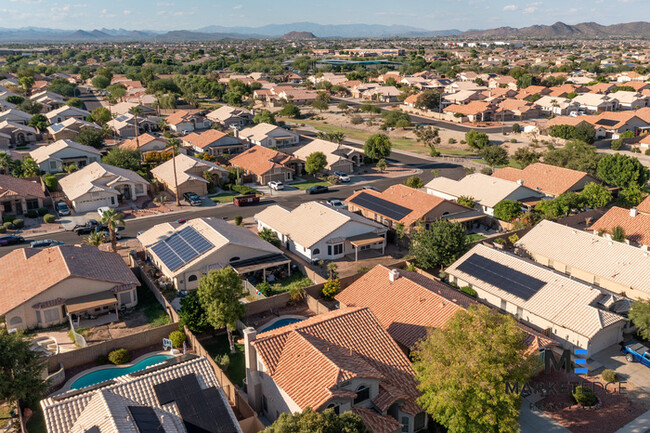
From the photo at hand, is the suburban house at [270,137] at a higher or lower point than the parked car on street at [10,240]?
higher

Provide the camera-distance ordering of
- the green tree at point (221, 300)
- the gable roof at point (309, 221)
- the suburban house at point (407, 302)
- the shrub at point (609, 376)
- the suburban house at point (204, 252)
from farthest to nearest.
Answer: the gable roof at point (309, 221) < the suburban house at point (204, 252) < the green tree at point (221, 300) < the suburban house at point (407, 302) < the shrub at point (609, 376)

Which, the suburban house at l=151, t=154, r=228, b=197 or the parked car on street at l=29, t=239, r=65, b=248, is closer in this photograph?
the parked car on street at l=29, t=239, r=65, b=248

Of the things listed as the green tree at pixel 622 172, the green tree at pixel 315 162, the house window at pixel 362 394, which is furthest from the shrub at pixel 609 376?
the green tree at pixel 315 162

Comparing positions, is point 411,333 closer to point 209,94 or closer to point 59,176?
point 59,176

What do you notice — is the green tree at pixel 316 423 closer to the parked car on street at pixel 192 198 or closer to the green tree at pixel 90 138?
the parked car on street at pixel 192 198

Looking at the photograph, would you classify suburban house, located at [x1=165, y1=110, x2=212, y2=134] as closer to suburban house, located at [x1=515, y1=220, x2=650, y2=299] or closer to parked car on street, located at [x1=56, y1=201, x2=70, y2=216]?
parked car on street, located at [x1=56, y1=201, x2=70, y2=216]

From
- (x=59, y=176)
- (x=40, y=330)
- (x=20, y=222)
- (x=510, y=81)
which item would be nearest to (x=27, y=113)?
(x=59, y=176)

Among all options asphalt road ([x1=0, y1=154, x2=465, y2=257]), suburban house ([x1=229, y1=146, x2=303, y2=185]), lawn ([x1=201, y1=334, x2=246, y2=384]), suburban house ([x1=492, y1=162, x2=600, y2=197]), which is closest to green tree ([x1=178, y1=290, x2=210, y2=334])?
→ lawn ([x1=201, y1=334, x2=246, y2=384])
